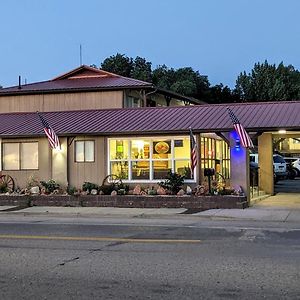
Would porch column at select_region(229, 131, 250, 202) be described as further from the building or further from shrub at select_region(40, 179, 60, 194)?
the building

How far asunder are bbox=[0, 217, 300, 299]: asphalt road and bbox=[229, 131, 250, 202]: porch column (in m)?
6.11

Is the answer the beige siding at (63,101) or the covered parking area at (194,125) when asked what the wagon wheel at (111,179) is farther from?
the beige siding at (63,101)

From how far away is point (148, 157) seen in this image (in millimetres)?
23594

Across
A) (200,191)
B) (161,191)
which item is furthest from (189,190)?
(161,191)

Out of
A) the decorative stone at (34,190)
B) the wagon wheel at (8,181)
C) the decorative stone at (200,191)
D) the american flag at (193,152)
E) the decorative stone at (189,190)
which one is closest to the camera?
the decorative stone at (200,191)

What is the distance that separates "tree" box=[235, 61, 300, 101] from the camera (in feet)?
204

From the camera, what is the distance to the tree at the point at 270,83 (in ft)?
204

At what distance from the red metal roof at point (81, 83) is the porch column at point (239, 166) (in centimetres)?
1132

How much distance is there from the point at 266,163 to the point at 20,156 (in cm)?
1129

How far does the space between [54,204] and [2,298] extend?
1491 cm

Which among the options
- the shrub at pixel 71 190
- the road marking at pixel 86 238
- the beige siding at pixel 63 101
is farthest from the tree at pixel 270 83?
the road marking at pixel 86 238

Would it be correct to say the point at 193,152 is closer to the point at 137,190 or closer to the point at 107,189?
the point at 137,190

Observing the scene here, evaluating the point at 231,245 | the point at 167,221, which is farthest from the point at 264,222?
the point at 231,245

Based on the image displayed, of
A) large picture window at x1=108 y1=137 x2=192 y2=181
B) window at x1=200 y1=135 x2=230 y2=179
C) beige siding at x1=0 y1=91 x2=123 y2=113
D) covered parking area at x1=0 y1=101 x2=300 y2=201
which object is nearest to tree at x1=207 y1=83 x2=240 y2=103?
beige siding at x1=0 y1=91 x2=123 y2=113
